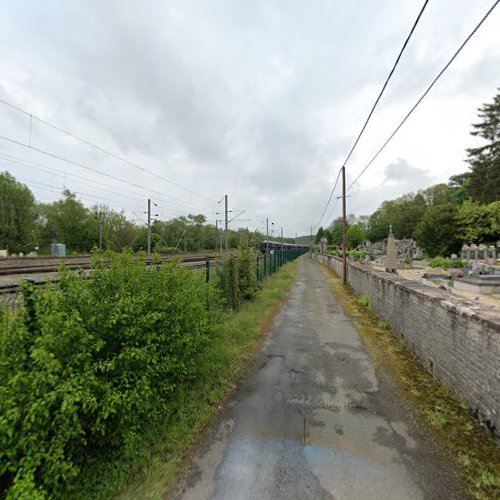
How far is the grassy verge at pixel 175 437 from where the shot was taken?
1.90 meters

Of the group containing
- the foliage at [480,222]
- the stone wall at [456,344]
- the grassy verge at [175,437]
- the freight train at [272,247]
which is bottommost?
the grassy verge at [175,437]

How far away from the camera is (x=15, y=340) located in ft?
6.33

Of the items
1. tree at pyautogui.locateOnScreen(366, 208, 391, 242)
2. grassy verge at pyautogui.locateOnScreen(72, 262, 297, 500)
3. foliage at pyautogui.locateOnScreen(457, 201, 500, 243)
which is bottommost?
grassy verge at pyautogui.locateOnScreen(72, 262, 297, 500)

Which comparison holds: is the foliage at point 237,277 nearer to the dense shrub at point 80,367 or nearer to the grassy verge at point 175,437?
the grassy verge at point 175,437

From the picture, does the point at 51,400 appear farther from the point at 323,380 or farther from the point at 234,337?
the point at 234,337

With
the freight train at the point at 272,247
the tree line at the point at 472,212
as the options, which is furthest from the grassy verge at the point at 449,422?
the freight train at the point at 272,247

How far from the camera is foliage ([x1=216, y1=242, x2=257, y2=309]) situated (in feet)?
23.5

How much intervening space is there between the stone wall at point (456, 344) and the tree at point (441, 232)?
30008 mm

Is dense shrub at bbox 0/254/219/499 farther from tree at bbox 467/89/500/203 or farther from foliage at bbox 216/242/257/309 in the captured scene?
tree at bbox 467/89/500/203

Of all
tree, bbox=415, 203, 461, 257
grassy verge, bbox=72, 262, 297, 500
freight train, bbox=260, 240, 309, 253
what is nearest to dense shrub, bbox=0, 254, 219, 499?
grassy verge, bbox=72, 262, 297, 500

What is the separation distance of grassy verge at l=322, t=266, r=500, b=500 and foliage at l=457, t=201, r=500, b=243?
28330 millimetres

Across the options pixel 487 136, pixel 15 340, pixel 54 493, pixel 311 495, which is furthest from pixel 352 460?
pixel 487 136

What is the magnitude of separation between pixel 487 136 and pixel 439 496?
54.4m

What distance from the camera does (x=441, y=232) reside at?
91.9 feet
